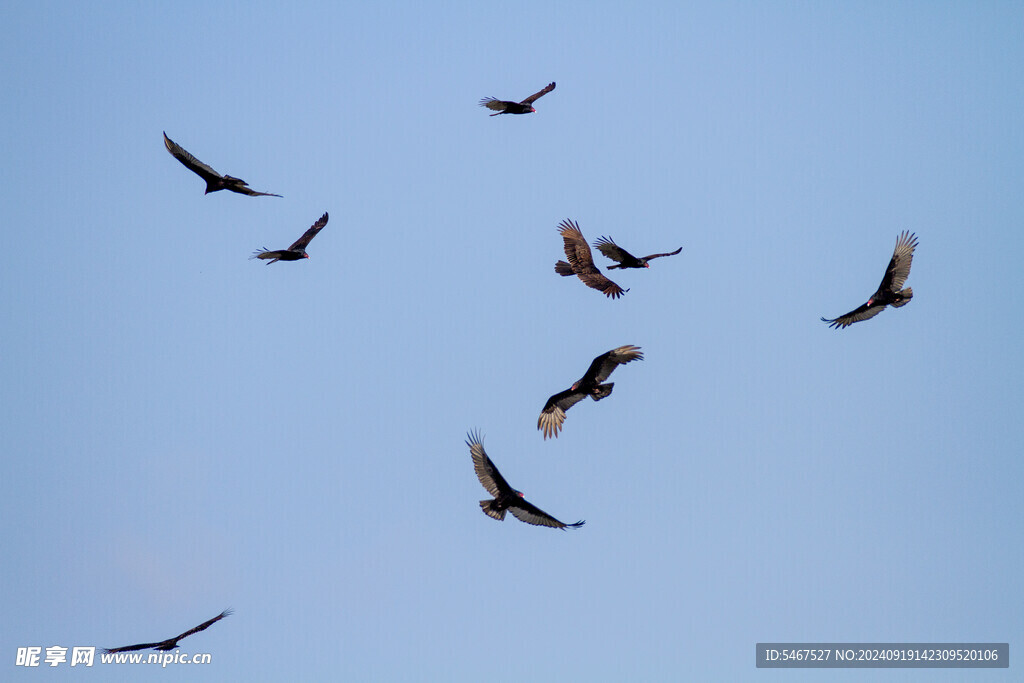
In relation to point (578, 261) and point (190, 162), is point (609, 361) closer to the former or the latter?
A: point (578, 261)

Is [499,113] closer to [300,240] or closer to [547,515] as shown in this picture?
[300,240]

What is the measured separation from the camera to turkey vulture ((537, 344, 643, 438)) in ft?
131

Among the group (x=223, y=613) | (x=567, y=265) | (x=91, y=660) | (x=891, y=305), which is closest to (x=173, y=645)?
(x=223, y=613)

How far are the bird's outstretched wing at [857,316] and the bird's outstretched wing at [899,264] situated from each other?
577mm

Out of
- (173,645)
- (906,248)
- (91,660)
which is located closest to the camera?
(906,248)

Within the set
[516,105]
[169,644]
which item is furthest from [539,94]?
[169,644]

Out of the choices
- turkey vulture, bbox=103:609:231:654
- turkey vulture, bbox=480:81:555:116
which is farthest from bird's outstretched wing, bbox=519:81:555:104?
turkey vulture, bbox=103:609:231:654

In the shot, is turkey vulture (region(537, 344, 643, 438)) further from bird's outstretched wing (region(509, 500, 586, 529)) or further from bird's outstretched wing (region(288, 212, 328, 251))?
bird's outstretched wing (region(288, 212, 328, 251))

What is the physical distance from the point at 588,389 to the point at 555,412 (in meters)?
1.34

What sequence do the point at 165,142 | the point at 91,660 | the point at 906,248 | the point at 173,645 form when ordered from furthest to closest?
1. the point at 91,660
2. the point at 173,645
3. the point at 906,248
4. the point at 165,142

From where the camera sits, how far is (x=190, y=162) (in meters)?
40.9

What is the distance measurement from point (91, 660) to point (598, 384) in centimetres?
2432

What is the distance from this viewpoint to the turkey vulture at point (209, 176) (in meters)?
40.6

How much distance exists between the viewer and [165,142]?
131 feet
